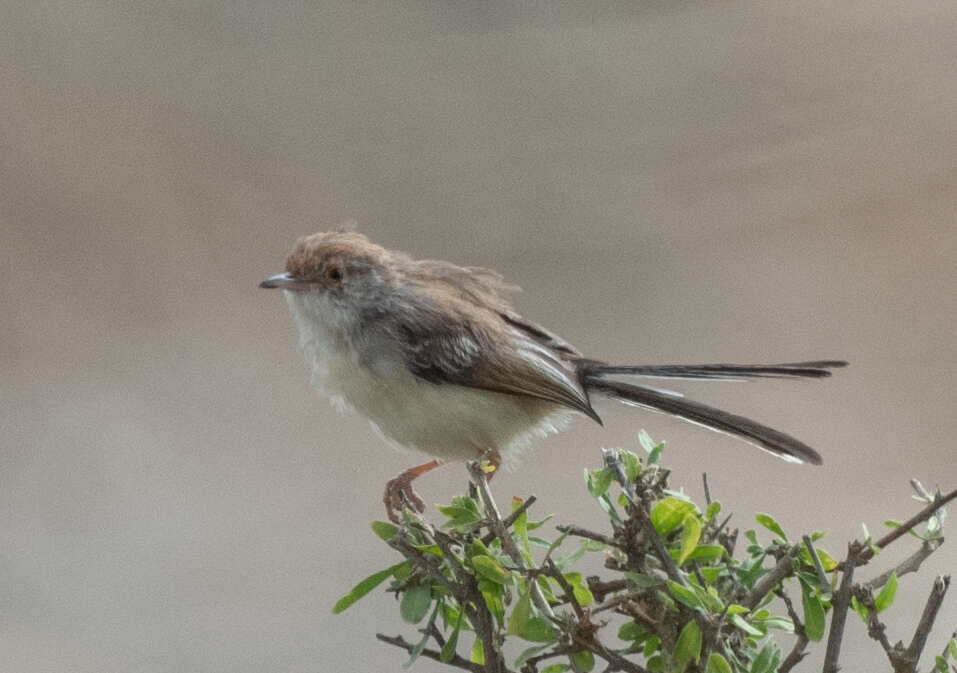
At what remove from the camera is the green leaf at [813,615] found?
759mm

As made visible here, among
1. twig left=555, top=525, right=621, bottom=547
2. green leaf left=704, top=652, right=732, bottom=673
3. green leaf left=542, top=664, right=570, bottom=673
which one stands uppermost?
twig left=555, top=525, right=621, bottom=547

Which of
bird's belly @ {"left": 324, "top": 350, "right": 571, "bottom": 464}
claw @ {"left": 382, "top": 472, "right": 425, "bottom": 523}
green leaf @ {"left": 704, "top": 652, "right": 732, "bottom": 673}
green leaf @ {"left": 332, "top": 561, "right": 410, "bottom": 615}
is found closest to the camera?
green leaf @ {"left": 704, "top": 652, "right": 732, "bottom": 673}

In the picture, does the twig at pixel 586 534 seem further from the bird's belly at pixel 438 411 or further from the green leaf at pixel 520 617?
the bird's belly at pixel 438 411

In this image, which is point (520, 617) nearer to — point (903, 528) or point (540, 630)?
point (540, 630)

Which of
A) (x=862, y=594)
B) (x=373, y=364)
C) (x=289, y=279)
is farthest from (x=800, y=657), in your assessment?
(x=289, y=279)

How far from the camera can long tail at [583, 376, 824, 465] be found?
3.92 ft

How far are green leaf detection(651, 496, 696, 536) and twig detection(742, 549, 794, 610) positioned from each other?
66mm

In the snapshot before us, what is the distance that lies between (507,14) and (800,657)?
2655 mm

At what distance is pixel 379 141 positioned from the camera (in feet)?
10.7

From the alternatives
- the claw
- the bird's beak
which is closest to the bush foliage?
the claw

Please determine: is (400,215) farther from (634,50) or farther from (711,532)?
(711,532)

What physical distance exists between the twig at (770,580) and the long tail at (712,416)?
1.26 feet

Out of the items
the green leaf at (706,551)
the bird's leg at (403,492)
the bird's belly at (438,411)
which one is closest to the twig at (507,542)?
the green leaf at (706,551)

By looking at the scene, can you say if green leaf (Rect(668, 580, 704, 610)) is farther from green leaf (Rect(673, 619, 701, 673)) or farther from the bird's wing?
the bird's wing
